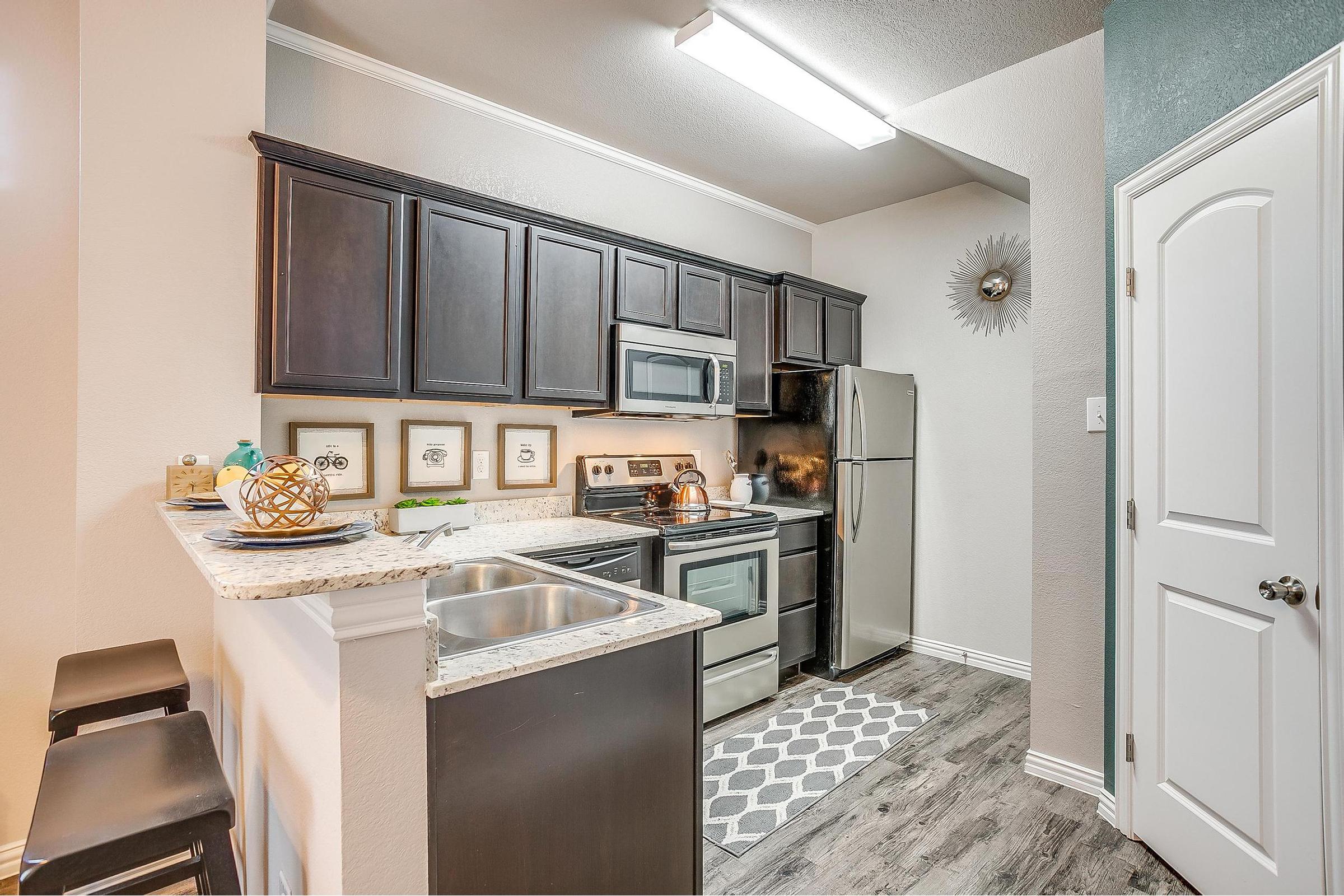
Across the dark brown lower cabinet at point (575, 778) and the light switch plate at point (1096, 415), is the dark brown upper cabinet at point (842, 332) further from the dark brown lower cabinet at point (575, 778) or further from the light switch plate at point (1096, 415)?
the dark brown lower cabinet at point (575, 778)

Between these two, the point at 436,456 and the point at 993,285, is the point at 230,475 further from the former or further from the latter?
the point at 993,285

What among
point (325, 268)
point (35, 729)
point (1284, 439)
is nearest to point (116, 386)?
point (325, 268)

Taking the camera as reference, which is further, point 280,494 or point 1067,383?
point 1067,383

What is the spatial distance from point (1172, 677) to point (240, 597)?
233cm

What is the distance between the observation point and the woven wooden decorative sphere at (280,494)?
43.9 inches

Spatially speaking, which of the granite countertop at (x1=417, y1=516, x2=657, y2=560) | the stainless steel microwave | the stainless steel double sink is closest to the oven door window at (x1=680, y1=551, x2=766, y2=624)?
the granite countertop at (x1=417, y1=516, x2=657, y2=560)

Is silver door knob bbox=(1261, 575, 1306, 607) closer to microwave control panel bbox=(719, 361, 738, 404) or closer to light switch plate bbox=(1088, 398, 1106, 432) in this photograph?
light switch plate bbox=(1088, 398, 1106, 432)

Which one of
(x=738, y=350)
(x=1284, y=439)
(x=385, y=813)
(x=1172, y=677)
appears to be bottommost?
(x=1172, y=677)

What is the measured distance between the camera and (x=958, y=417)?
385 cm

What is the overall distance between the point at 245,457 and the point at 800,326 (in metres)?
2.90

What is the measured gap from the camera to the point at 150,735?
1.31 m

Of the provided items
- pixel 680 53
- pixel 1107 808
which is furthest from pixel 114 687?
pixel 1107 808

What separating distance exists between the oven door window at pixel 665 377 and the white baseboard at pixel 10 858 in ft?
8.13

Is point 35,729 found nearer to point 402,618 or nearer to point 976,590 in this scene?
point 402,618
